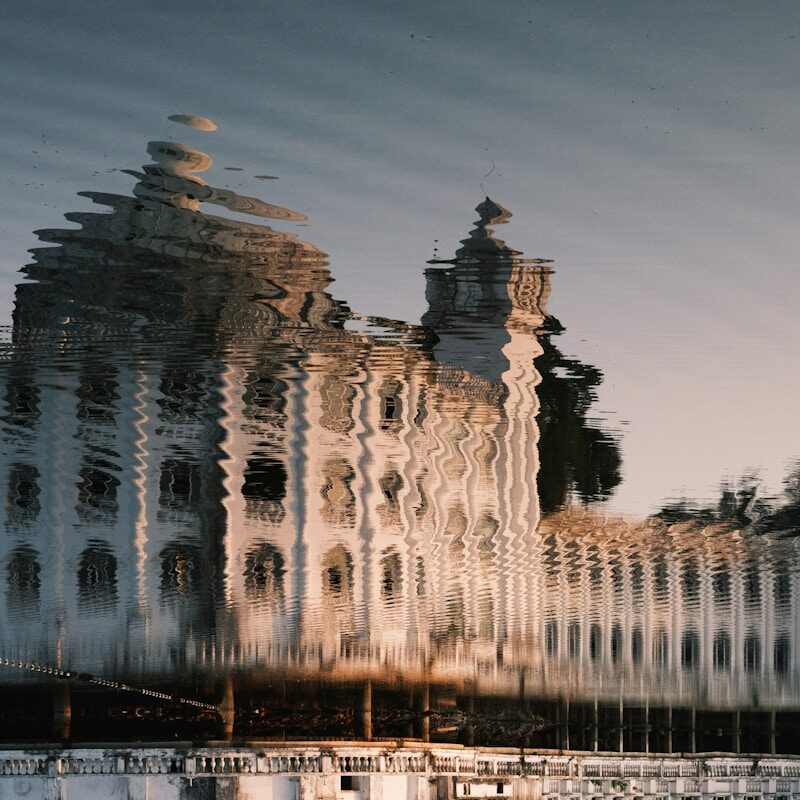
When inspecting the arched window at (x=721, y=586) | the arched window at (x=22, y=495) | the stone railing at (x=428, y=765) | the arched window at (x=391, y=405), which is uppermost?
the arched window at (x=391, y=405)

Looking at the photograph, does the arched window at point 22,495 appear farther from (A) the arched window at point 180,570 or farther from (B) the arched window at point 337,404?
(B) the arched window at point 337,404

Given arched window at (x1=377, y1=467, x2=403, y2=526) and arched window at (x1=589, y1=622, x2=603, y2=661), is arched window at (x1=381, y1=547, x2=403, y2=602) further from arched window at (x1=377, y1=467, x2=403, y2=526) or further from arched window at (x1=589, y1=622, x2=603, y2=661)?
arched window at (x1=589, y1=622, x2=603, y2=661)

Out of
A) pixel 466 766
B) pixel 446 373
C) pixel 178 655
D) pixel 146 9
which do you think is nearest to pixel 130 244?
pixel 146 9

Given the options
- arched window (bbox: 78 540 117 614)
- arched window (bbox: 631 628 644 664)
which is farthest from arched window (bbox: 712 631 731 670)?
arched window (bbox: 78 540 117 614)

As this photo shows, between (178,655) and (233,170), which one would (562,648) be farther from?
(233,170)

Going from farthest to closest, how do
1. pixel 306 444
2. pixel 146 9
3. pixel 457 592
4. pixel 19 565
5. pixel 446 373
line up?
pixel 457 592
pixel 19 565
pixel 306 444
pixel 446 373
pixel 146 9

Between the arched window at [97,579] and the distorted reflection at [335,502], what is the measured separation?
1.3 inches

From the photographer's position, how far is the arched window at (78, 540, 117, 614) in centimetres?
855

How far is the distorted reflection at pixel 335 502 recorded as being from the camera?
577cm

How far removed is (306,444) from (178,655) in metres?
4.72

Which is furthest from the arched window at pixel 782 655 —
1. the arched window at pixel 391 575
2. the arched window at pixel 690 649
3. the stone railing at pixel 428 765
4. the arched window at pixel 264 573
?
the arched window at pixel 264 573

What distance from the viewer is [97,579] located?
8961mm

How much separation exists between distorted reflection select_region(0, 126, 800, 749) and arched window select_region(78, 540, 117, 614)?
3 centimetres

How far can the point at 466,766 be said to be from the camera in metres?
10.9
